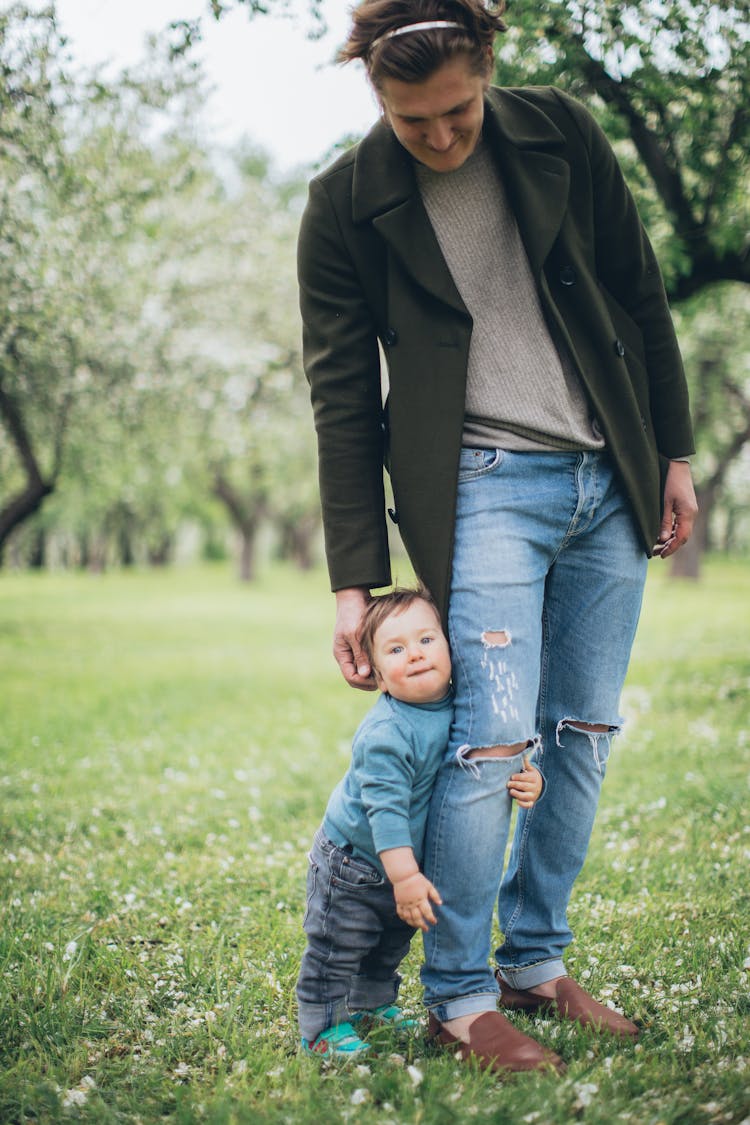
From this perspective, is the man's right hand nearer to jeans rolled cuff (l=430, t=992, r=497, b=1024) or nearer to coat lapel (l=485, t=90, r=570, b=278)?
jeans rolled cuff (l=430, t=992, r=497, b=1024)

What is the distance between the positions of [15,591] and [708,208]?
89.6 ft

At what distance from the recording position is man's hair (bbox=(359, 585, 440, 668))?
8.95ft

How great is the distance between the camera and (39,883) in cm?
447

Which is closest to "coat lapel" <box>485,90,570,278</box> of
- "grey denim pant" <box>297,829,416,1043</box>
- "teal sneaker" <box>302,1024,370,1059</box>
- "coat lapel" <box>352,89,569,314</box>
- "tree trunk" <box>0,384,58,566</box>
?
"coat lapel" <box>352,89,569,314</box>

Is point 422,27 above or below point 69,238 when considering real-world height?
below

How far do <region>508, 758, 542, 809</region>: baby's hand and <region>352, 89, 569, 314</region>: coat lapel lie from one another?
50.3 inches

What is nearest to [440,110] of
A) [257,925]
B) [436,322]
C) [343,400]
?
[436,322]

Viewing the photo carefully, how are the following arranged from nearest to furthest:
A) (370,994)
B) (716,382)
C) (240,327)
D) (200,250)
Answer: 1. (370,994)
2. (200,250)
3. (716,382)
4. (240,327)

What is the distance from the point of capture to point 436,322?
8.77ft

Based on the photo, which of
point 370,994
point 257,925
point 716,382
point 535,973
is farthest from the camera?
point 716,382

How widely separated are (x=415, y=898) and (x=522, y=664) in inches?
26.1

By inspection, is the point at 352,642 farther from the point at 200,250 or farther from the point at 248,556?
the point at 248,556

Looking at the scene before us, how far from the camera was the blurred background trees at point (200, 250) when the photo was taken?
5840 millimetres

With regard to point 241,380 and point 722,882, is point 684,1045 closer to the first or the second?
point 722,882
